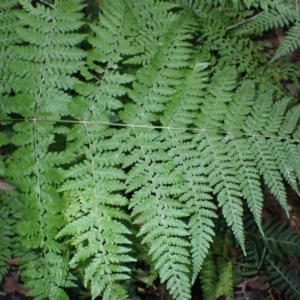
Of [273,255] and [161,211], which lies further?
[273,255]

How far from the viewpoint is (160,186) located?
264 cm

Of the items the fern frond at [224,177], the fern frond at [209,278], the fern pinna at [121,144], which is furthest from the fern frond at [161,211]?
the fern frond at [209,278]

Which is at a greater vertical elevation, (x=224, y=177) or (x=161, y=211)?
(x=224, y=177)

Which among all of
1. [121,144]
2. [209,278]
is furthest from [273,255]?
[121,144]

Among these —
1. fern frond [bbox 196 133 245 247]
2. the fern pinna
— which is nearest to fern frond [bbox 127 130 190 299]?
the fern pinna

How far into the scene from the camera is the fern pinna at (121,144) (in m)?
2.55

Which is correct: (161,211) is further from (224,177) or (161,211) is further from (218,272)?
(218,272)

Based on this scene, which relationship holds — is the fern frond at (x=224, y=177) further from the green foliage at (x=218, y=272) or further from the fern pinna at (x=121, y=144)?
the green foliage at (x=218, y=272)

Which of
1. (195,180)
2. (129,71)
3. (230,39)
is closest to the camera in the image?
(195,180)

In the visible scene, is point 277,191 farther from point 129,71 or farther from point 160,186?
point 129,71

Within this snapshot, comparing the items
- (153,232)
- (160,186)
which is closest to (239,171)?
(160,186)

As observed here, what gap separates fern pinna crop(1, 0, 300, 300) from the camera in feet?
8.37

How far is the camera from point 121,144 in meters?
2.75

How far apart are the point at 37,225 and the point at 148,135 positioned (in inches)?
38.5
